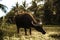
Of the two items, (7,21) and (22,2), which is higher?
(22,2)

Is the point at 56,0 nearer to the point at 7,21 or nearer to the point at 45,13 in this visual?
the point at 45,13

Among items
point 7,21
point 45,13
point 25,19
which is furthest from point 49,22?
point 7,21

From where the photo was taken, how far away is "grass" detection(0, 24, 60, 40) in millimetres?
4891

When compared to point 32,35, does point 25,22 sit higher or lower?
higher

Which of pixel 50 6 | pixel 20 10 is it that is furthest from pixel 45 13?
pixel 20 10

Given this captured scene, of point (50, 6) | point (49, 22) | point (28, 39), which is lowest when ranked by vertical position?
point (28, 39)

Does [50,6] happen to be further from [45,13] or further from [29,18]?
[29,18]

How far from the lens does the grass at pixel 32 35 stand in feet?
16.0

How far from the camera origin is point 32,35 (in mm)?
4902

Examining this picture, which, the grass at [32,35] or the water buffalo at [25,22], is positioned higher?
the water buffalo at [25,22]

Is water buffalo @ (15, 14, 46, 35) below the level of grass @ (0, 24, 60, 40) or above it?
above

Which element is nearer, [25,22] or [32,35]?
[32,35]

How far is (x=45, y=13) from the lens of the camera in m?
5.02

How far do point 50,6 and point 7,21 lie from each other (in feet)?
3.17
